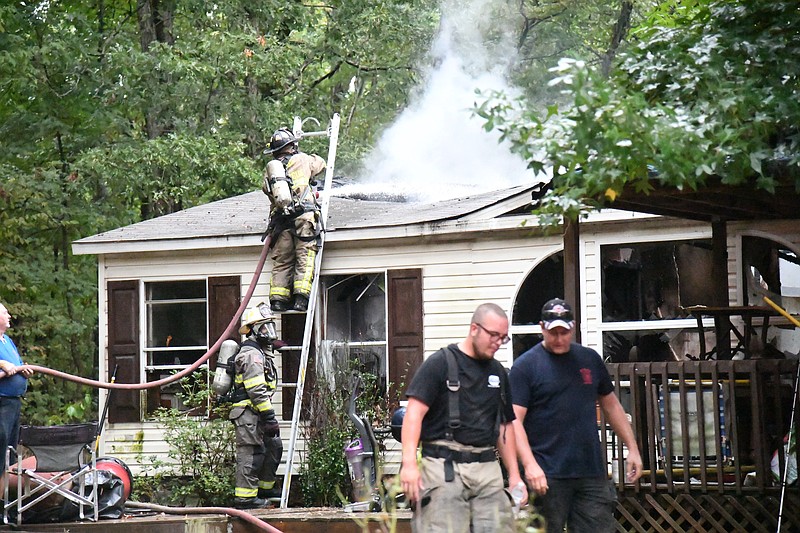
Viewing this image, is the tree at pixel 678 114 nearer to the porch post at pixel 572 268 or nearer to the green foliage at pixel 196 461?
the porch post at pixel 572 268

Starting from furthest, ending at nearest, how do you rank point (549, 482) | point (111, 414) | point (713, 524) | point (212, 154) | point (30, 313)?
point (30, 313) → point (212, 154) → point (111, 414) → point (713, 524) → point (549, 482)

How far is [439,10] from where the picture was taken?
84.8ft

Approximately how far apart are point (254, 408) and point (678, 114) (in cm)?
687

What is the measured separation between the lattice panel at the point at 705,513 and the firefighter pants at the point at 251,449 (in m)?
4.61

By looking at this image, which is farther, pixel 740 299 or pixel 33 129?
pixel 33 129

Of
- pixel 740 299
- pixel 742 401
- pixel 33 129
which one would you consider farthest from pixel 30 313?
pixel 742 401

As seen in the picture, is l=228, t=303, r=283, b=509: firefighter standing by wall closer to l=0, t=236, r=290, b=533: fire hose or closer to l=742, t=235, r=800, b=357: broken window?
l=0, t=236, r=290, b=533: fire hose

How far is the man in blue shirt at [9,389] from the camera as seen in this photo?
10.5m

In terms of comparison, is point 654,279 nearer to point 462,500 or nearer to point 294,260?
point 294,260

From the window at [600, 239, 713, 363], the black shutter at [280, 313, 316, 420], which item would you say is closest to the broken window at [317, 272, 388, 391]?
the black shutter at [280, 313, 316, 420]

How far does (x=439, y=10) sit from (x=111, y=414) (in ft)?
44.4

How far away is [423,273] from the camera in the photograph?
541 inches

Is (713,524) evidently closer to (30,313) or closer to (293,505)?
(293,505)

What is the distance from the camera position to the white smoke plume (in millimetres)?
21344
